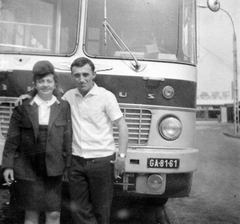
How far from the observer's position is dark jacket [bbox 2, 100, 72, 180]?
3359 mm

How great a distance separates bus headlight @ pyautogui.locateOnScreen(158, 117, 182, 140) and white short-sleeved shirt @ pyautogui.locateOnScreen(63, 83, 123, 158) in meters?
0.82

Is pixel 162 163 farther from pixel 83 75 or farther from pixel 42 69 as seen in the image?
pixel 42 69

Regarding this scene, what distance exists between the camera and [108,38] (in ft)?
14.5

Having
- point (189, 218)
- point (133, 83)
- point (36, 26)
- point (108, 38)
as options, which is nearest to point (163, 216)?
point (189, 218)

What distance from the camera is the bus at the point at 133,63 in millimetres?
4227

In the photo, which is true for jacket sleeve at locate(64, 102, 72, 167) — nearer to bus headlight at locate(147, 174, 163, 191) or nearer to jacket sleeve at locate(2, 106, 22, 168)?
jacket sleeve at locate(2, 106, 22, 168)

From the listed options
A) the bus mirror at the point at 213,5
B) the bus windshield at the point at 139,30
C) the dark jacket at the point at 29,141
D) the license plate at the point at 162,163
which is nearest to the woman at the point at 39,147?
the dark jacket at the point at 29,141

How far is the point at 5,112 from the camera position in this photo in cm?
423

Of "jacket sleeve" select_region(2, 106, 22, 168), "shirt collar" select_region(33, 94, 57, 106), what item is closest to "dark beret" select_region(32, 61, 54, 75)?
"shirt collar" select_region(33, 94, 57, 106)

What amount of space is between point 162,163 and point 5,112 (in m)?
1.64

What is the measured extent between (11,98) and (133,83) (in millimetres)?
1226

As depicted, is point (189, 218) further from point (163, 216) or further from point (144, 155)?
point (144, 155)

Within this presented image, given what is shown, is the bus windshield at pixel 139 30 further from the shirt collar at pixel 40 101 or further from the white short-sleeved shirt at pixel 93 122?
the shirt collar at pixel 40 101

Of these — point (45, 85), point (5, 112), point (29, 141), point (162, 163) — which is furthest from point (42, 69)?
point (162, 163)
